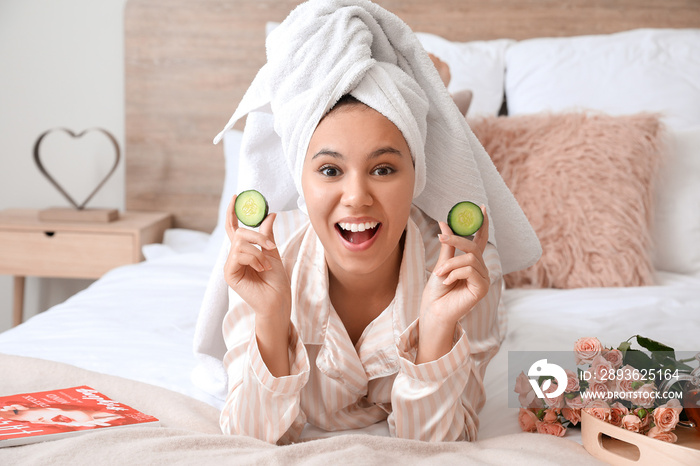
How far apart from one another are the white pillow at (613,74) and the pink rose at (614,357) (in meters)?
1.36

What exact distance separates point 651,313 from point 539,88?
1062mm

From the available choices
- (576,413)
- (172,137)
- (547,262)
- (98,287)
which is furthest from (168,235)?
(576,413)

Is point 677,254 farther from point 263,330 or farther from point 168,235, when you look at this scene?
point 168,235

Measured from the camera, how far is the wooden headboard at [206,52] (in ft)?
9.16

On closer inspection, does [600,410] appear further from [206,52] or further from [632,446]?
[206,52]

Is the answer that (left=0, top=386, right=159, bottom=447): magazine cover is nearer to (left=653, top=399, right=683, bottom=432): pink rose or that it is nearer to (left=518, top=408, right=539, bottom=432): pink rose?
(left=518, top=408, right=539, bottom=432): pink rose

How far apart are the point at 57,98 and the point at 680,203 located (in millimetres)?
2513

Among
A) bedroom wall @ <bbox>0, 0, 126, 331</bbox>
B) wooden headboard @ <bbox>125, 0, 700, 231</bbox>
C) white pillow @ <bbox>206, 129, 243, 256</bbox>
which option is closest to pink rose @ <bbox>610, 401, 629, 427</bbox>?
white pillow @ <bbox>206, 129, 243, 256</bbox>

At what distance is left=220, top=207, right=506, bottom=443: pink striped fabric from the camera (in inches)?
43.6

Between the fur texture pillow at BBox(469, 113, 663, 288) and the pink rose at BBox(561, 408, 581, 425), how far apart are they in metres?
0.87

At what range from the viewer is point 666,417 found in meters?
0.98

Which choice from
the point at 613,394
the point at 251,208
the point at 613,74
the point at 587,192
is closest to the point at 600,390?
the point at 613,394

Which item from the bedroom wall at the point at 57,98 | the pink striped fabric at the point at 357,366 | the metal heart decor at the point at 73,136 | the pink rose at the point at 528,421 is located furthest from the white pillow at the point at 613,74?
the bedroom wall at the point at 57,98

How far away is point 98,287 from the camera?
6.84 feet
